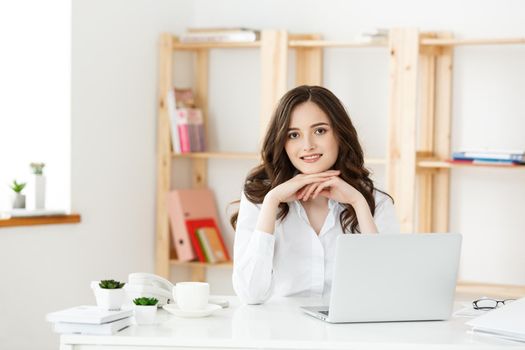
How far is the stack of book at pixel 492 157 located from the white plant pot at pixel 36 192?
6.06ft

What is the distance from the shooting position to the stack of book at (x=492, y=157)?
13.4 feet

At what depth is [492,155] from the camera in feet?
13.5

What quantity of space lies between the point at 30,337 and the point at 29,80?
1.14 meters

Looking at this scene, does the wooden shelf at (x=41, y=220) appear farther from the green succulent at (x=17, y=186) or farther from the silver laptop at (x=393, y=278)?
the silver laptop at (x=393, y=278)

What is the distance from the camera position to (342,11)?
474 cm

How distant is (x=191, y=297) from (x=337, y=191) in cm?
65

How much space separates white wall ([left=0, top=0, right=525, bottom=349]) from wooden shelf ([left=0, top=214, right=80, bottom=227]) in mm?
36

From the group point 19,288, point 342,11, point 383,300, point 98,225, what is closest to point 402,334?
point 383,300

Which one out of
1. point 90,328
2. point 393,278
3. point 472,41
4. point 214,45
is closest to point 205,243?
point 214,45

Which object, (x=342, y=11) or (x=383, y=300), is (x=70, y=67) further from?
(x=383, y=300)

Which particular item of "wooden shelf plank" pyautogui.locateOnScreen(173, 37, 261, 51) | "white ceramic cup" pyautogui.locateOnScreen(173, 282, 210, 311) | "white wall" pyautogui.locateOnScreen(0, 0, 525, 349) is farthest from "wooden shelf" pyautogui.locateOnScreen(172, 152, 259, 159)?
"white ceramic cup" pyautogui.locateOnScreen(173, 282, 210, 311)

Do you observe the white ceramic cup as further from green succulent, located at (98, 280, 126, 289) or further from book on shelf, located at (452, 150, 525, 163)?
book on shelf, located at (452, 150, 525, 163)

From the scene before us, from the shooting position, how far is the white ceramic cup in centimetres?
232

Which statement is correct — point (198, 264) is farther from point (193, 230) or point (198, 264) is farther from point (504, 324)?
point (504, 324)
